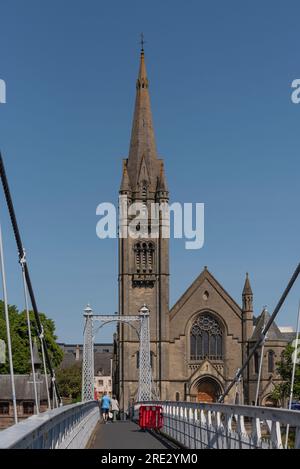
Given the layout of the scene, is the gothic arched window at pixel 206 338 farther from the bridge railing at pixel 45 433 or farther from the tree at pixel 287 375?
the bridge railing at pixel 45 433

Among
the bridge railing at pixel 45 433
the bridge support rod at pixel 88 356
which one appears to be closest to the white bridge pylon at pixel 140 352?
the bridge support rod at pixel 88 356

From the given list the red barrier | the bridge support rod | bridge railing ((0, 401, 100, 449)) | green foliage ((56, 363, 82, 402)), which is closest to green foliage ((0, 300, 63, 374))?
the bridge support rod

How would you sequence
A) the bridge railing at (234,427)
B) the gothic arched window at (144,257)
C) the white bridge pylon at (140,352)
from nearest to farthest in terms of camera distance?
the bridge railing at (234,427) → the white bridge pylon at (140,352) → the gothic arched window at (144,257)

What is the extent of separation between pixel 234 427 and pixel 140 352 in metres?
65.1

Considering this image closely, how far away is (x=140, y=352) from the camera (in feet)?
270

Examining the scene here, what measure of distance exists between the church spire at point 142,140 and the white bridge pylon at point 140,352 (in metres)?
14.4

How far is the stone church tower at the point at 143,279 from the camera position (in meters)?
85.2

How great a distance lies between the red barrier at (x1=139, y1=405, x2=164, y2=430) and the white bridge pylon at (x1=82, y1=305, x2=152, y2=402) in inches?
1914

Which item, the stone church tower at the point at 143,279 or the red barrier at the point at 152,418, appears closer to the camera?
the red barrier at the point at 152,418

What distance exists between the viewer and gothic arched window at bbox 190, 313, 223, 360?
8788 cm

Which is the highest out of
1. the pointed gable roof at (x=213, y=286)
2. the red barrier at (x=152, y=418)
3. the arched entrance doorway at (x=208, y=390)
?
the pointed gable roof at (x=213, y=286)

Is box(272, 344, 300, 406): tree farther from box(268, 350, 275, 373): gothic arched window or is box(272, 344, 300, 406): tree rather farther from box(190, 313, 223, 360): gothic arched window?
box(190, 313, 223, 360): gothic arched window
